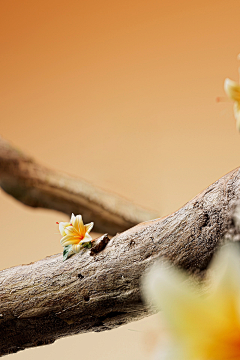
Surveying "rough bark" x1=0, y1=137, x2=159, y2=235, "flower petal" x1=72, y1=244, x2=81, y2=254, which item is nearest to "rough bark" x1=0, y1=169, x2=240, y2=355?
"flower petal" x1=72, y1=244, x2=81, y2=254

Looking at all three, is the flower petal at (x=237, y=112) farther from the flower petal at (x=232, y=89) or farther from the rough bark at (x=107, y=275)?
the rough bark at (x=107, y=275)

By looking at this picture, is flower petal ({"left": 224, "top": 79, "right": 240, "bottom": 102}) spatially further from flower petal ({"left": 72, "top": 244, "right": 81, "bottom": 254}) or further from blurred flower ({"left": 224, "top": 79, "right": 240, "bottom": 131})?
flower petal ({"left": 72, "top": 244, "right": 81, "bottom": 254})

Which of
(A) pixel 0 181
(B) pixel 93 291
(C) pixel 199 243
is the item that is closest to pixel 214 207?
(C) pixel 199 243

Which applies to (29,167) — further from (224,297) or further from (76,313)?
(224,297)

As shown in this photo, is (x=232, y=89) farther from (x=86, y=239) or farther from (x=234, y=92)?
(x=86, y=239)

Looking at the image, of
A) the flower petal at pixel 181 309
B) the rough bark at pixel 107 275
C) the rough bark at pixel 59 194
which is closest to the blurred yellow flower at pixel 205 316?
the flower petal at pixel 181 309

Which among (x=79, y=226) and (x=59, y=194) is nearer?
(x=79, y=226)

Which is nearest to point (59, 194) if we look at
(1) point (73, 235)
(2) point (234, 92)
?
(1) point (73, 235)
